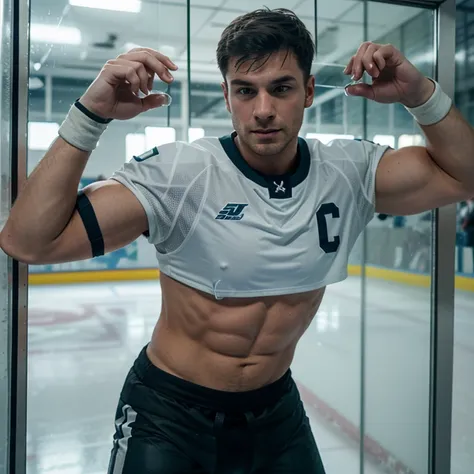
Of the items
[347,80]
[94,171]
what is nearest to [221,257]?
[347,80]

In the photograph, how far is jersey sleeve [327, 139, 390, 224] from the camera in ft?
4.84

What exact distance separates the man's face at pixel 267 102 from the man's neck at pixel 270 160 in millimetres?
82

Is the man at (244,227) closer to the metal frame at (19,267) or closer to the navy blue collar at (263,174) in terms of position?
the navy blue collar at (263,174)

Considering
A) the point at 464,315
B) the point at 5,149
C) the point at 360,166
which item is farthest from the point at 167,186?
the point at 464,315

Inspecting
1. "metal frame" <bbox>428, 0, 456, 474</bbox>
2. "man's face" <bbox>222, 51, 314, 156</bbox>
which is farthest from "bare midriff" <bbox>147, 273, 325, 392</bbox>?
"metal frame" <bbox>428, 0, 456, 474</bbox>

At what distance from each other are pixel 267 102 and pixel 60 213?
1.73ft

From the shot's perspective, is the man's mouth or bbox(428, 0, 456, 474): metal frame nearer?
the man's mouth

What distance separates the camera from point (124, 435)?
1.37 meters

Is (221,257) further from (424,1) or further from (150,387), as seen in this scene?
(424,1)

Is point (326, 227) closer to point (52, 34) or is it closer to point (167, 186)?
point (167, 186)

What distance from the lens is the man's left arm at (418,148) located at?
136 centimetres

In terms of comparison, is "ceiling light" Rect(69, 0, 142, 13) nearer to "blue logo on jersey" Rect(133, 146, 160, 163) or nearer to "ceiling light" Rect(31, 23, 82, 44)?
"ceiling light" Rect(31, 23, 82, 44)

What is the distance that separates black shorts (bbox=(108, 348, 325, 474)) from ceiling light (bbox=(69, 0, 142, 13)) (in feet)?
3.93

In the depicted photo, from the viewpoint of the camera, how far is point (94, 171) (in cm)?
812
